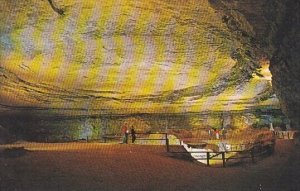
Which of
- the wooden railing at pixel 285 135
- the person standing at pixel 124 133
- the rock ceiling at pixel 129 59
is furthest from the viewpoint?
the person standing at pixel 124 133

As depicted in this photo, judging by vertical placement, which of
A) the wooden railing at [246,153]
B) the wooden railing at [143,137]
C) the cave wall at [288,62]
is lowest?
the wooden railing at [246,153]

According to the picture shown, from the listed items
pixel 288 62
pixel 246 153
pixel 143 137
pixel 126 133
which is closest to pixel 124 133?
pixel 126 133

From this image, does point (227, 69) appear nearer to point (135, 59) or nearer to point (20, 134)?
point (135, 59)

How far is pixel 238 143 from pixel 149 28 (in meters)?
1.90

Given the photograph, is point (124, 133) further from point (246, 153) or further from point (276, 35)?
point (276, 35)

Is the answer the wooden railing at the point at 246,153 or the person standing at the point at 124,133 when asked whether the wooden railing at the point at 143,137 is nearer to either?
the person standing at the point at 124,133

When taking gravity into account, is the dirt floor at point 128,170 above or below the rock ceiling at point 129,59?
below

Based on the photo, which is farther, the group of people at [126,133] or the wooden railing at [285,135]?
the group of people at [126,133]

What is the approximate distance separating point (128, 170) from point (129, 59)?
145cm

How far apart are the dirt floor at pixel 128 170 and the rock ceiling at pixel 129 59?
23.2 inches

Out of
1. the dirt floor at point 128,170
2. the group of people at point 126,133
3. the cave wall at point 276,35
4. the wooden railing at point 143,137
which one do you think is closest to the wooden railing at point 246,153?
the dirt floor at point 128,170

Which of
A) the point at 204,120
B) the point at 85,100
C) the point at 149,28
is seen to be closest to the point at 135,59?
the point at 149,28

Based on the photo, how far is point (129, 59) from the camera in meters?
5.53

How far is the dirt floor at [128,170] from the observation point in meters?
5.02
